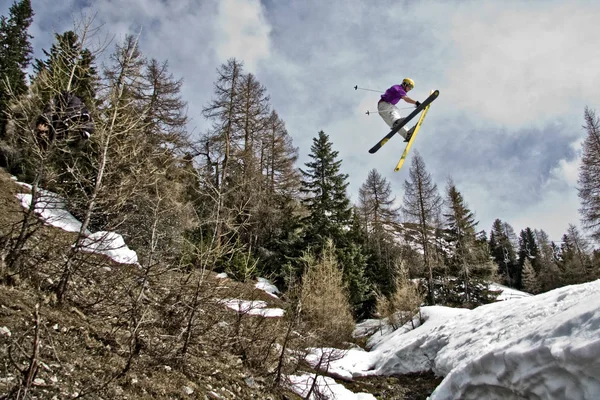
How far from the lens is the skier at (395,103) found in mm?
9500

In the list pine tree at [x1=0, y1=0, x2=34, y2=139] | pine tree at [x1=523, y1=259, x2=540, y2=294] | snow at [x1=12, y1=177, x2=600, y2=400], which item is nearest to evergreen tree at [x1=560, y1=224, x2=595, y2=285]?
pine tree at [x1=523, y1=259, x2=540, y2=294]

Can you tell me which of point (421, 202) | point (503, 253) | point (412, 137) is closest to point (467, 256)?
point (421, 202)

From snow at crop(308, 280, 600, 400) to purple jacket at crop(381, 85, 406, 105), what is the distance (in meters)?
6.31

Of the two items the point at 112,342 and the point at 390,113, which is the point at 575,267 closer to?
the point at 390,113

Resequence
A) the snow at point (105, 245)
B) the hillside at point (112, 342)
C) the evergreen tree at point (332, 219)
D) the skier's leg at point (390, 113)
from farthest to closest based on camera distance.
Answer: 1. the evergreen tree at point (332, 219)
2. the skier's leg at point (390, 113)
3. the snow at point (105, 245)
4. the hillside at point (112, 342)

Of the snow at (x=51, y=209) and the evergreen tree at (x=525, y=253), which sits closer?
the snow at (x=51, y=209)

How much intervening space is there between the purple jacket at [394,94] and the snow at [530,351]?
631 centimetres

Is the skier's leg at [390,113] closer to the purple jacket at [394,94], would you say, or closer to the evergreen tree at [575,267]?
the purple jacket at [394,94]

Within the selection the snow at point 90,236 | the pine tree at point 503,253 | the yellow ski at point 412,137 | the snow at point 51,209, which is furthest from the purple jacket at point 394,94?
the pine tree at point 503,253

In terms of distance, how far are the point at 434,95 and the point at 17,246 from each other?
10200mm

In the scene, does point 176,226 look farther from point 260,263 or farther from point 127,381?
point 127,381

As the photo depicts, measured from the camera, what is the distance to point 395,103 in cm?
979

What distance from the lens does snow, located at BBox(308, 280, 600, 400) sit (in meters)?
4.57

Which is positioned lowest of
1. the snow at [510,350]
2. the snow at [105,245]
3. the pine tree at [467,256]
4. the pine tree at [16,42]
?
the snow at [510,350]
